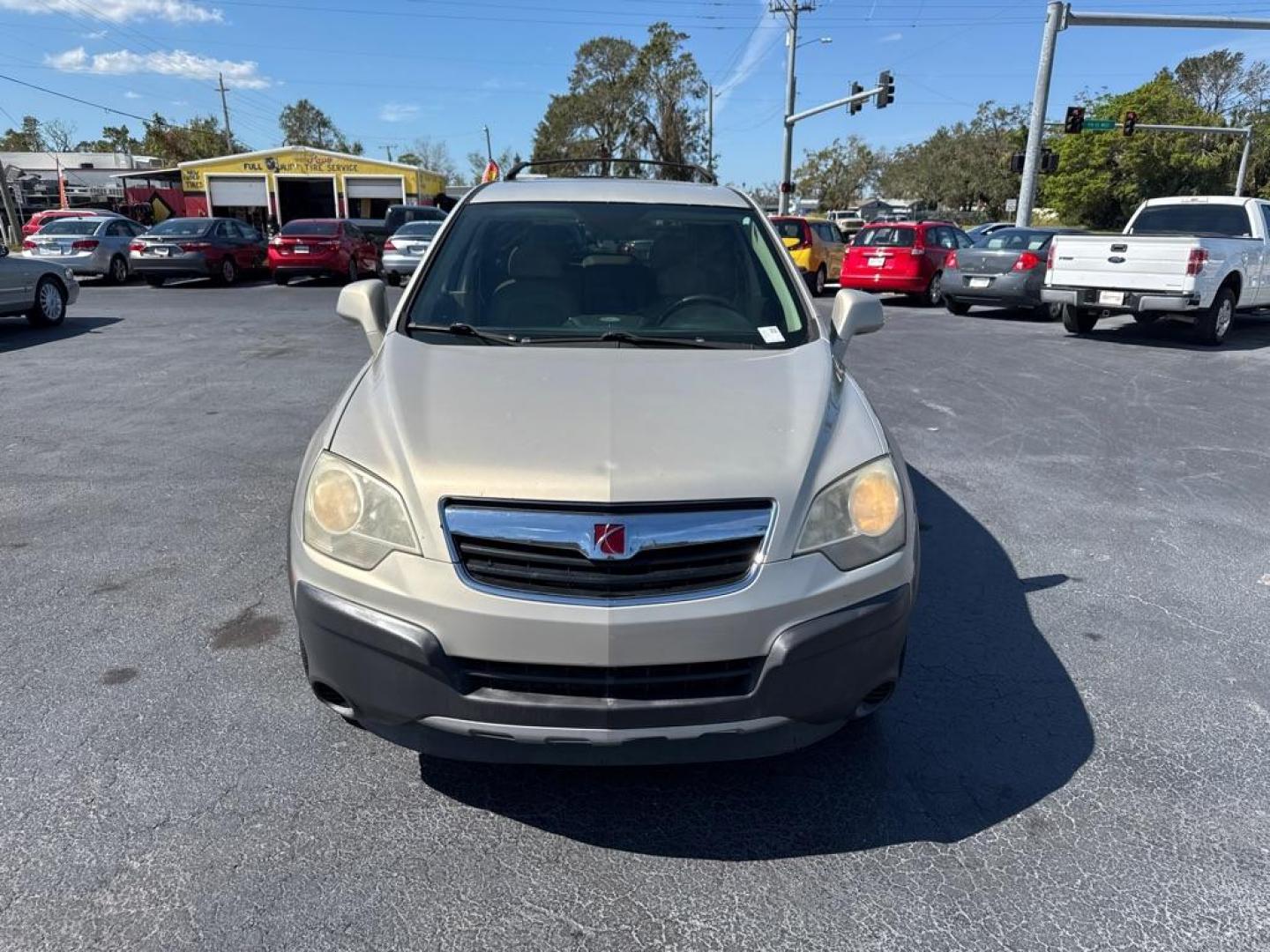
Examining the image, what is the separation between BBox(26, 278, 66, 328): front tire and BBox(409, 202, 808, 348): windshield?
11.0 metres

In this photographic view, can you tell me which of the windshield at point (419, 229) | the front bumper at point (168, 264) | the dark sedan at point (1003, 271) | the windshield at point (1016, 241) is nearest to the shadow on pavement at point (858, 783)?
the dark sedan at point (1003, 271)

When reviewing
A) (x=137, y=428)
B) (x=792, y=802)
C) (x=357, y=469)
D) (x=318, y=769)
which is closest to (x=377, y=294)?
(x=357, y=469)

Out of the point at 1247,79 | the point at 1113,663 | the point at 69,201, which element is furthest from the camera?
the point at 1247,79

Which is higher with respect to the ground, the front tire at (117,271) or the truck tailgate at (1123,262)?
the truck tailgate at (1123,262)

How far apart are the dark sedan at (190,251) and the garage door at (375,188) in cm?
2758

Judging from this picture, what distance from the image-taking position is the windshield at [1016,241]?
14.8 m

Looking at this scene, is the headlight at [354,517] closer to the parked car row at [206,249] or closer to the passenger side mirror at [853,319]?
the passenger side mirror at [853,319]

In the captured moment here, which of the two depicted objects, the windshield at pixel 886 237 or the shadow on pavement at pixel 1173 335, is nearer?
the shadow on pavement at pixel 1173 335

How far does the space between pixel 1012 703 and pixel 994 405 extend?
5533 mm

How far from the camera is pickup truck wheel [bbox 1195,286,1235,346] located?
11463 millimetres

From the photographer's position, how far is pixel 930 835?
255 centimetres

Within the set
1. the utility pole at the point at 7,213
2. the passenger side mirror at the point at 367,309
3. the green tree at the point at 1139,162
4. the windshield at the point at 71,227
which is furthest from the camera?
the green tree at the point at 1139,162

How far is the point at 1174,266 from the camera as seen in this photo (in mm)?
10883

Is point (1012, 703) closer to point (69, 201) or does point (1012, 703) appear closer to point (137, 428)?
point (137, 428)
